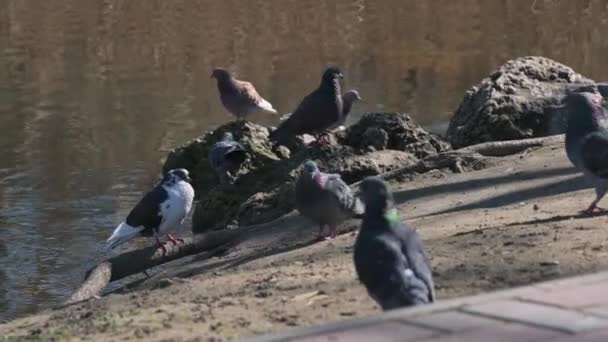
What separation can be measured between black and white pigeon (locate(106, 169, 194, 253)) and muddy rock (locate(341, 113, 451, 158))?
2.26 meters

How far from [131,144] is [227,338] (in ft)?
34.1

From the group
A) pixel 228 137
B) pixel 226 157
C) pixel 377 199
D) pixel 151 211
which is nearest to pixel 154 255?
pixel 151 211

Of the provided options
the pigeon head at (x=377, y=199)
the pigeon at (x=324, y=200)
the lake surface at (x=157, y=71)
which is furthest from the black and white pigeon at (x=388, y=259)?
the lake surface at (x=157, y=71)

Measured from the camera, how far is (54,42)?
21969 mm

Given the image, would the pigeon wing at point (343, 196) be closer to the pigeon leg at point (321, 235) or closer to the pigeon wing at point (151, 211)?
the pigeon leg at point (321, 235)

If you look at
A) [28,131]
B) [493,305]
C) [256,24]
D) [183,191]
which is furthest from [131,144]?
[493,305]

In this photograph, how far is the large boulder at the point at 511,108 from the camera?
11844 millimetres

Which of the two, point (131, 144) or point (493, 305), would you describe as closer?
point (493, 305)

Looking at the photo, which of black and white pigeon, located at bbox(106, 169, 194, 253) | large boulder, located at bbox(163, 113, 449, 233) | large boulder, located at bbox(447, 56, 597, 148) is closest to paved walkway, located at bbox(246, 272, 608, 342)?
black and white pigeon, located at bbox(106, 169, 194, 253)

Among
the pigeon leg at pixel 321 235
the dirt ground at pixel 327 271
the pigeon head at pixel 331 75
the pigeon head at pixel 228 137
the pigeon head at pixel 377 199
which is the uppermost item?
the pigeon head at pixel 331 75

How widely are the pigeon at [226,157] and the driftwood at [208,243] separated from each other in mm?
1942

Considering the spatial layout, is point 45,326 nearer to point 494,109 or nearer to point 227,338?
point 227,338

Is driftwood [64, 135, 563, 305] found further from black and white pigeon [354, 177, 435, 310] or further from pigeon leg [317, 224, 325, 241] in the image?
black and white pigeon [354, 177, 435, 310]

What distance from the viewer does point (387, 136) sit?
447 inches
